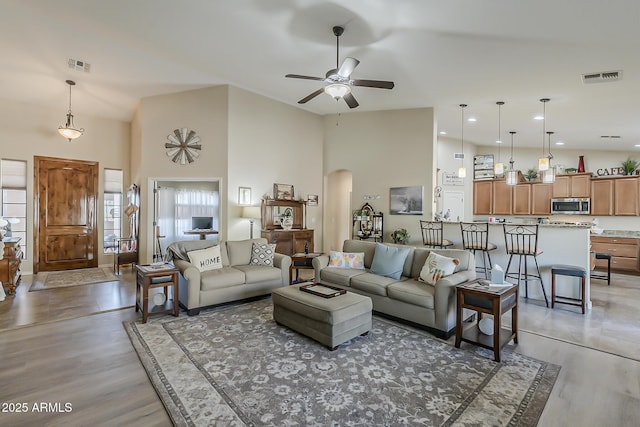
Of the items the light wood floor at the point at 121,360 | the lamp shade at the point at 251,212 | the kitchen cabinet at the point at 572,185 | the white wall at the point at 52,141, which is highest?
the white wall at the point at 52,141

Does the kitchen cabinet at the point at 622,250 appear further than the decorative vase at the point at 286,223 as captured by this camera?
Yes

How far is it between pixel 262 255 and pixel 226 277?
0.85 metres

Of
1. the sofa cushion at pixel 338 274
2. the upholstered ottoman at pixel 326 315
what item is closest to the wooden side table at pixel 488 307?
the upholstered ottoman at pixel 326 315

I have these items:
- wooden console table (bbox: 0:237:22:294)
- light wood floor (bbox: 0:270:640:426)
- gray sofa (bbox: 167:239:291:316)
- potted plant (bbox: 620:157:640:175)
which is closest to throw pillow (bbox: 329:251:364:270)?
gray sofa (bbox: 167:239:291:316)

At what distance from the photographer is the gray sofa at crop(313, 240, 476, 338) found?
11.0 ft

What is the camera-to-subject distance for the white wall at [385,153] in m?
6.60

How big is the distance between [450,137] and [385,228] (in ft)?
12.4

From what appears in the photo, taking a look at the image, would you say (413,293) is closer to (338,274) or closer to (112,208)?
(338,274)

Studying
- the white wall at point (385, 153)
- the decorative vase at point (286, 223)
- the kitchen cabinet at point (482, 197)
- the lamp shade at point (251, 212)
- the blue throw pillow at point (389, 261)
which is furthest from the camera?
the kitchen cabinet at point (482, 197)

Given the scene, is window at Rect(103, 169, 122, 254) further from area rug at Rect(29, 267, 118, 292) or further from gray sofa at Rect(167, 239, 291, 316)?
gray sofa at Rect(167, 239, 291, 316)

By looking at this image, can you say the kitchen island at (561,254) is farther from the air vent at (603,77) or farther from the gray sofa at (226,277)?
the gray sofa at (226,277)

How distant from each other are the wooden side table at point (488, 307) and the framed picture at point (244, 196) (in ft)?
14.5

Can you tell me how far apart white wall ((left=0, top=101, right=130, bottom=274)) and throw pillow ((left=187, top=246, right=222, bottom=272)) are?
4493 millimetres

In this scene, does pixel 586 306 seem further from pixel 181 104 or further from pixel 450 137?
pixel 181 104
